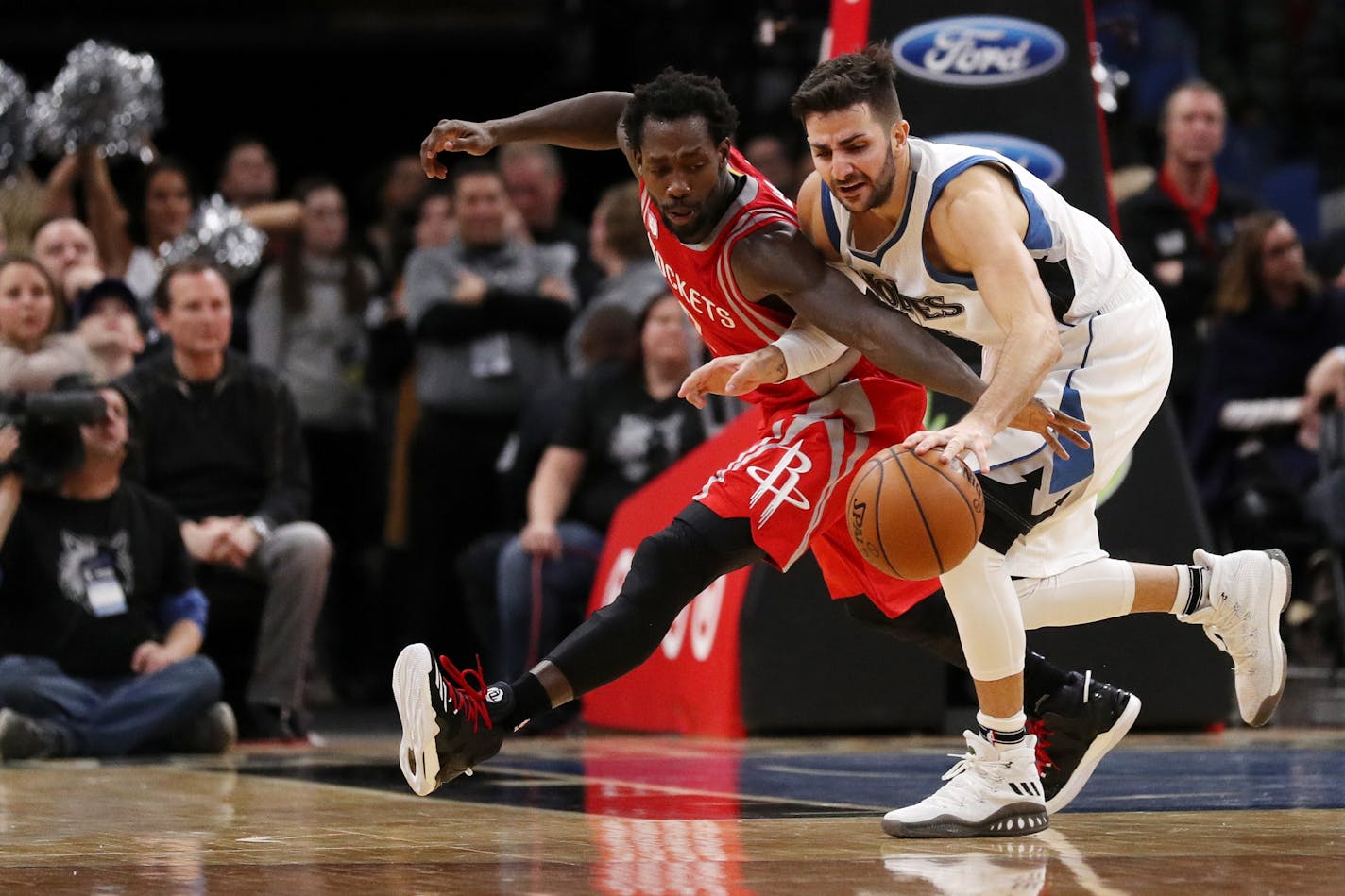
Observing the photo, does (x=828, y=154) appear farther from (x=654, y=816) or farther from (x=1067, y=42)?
(x=1067, y=42)

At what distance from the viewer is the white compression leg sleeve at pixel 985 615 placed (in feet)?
13.6

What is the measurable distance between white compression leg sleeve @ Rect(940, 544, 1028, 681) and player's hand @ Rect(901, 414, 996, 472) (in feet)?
1.36

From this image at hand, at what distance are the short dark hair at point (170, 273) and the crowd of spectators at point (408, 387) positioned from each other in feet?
0.05

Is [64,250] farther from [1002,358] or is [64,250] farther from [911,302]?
[1002,358]

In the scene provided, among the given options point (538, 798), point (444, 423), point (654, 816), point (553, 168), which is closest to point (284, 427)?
point (444, 423)

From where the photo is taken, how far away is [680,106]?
4.36 metres

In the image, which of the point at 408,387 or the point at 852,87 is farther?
the point at 408,387

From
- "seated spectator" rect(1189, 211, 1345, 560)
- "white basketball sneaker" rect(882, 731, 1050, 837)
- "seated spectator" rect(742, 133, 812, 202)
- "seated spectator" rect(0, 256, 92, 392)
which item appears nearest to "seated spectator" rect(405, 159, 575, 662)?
"seated spectator" rect(742, 133, 812, 202)

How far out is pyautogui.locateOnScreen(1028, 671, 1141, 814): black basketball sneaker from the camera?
4.50 meters

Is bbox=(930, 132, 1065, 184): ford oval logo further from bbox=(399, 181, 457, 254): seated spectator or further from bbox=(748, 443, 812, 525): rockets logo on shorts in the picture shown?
bbox=(399, 181, 457, 254): seated spectator

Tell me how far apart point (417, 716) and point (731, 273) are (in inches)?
47.0

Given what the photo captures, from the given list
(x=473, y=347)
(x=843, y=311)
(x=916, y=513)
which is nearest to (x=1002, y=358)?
(x=916, y=513)

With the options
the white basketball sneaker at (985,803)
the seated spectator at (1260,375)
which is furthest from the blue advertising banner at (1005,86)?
the white basketball sneaker at (985,803)

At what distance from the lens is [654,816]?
4.46m
